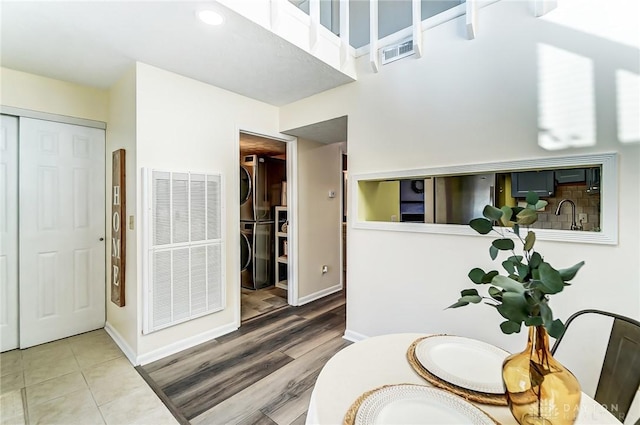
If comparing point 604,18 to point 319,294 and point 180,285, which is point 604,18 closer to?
point 180,285

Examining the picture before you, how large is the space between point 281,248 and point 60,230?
2.67 m

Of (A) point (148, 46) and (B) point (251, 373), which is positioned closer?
(A) point (148, 46)

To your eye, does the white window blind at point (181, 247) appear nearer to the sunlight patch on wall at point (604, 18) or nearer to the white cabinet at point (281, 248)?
the white cabinet at point (281, 248)

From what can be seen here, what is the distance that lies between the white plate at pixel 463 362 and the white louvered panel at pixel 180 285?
6.77 ft

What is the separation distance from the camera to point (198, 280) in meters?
2.57

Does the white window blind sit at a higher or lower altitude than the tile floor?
higher

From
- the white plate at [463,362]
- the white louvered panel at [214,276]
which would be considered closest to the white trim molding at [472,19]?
the white plate at [463,362]

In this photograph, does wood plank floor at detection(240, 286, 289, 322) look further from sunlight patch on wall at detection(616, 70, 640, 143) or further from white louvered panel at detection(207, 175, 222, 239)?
sunlight patch on wall at detection(616, 70, 640, 143)

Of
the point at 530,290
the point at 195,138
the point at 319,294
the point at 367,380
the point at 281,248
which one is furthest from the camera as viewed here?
the point at 281,248

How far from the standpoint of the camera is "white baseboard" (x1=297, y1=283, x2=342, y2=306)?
11.9 feet

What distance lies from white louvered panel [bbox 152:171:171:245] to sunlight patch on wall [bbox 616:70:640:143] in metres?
2.99

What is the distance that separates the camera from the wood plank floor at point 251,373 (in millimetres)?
1757

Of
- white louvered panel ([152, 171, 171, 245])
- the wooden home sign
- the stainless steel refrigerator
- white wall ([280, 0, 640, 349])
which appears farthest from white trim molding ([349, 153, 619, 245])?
the wooden home sign

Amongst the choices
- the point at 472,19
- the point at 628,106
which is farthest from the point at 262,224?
the point at 628,106
